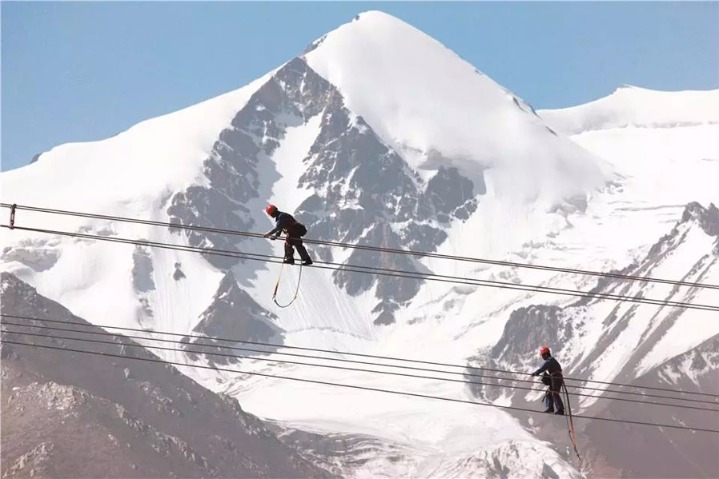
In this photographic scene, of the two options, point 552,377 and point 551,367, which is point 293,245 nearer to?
point 551,367

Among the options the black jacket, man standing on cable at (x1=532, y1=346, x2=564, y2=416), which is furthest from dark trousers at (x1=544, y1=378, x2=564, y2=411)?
the black jacket

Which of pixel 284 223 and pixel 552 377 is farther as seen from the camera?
pixel 552 377

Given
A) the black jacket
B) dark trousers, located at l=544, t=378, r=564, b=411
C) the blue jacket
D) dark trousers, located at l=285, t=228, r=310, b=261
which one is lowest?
dark trousers, located at l=544, t=378, r=564, b=411

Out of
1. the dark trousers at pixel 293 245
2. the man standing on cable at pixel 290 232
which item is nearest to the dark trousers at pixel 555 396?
the man standing on cable at pixel 290 232

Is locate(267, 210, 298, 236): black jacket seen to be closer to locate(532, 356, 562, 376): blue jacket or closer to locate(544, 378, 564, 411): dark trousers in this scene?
locate(532, 356, 562, 376): blue jacket

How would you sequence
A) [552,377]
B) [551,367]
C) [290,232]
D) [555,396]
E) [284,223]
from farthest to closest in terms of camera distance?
[555,396]
[552,377]
[551,367]
[284,223]
[290,232]

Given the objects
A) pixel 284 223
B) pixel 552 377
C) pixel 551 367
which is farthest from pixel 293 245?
pixel 552 377

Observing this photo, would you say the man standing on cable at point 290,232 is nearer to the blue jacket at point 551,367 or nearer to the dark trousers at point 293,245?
the dark trousers at point 293,245

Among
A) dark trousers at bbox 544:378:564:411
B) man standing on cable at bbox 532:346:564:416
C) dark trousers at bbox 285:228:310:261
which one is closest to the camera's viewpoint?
dark trousers at bbox 285:228:310:261

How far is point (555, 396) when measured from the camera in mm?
38625

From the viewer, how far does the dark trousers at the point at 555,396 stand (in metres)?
37.9

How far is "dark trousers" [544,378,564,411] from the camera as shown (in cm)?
3791

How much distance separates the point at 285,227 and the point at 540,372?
805cm

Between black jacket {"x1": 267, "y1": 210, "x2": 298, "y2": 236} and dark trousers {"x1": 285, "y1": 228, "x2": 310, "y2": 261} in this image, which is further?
black jacket {"x1": 267, "y1": 210, "x2": 298, "y2": 236}
